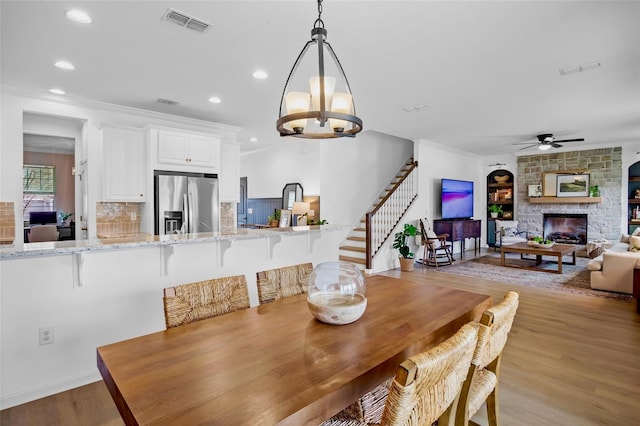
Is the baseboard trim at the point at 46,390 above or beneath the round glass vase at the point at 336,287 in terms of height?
beneath

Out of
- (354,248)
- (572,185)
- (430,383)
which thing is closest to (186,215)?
(354,248)

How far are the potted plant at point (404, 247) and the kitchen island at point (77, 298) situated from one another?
4.10 m

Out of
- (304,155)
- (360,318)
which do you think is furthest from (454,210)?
(360,318)

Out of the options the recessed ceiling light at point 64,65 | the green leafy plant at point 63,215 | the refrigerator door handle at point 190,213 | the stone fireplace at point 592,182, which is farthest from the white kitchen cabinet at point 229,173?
the stone fireplace at point 592,182

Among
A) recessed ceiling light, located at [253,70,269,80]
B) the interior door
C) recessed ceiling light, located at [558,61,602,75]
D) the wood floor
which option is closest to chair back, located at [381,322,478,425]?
the wood floor

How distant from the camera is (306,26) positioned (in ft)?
8.18

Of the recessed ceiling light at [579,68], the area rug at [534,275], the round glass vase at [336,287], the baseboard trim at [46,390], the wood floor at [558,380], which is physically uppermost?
the recessed ceiling light at [579,68]

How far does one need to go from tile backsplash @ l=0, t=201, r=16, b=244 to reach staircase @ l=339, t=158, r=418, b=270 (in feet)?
15.9

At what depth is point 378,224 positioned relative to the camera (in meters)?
6.52

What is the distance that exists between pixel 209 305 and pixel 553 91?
449 centimetres

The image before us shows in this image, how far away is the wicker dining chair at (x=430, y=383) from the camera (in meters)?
0.88

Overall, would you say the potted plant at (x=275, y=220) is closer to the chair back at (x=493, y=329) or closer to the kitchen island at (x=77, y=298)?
the kitchen island at (x=77, y=298)

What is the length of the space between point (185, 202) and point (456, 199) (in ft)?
20.7

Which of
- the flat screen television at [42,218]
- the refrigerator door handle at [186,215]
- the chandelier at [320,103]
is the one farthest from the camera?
the flat screen television at [42,218]
